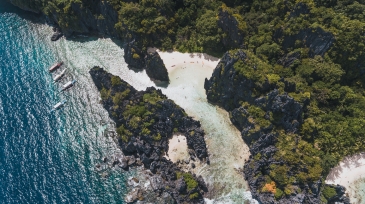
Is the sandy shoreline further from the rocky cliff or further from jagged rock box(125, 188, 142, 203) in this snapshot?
jagged rock box(125, 188, 142, 203)

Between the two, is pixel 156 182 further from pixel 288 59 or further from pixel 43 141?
pixel 288 59

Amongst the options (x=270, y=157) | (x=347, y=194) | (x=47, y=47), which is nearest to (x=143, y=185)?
(x=270, y=157)

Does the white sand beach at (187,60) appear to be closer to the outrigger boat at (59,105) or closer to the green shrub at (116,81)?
the green shrub at (116,81)

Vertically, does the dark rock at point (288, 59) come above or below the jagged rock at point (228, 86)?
above

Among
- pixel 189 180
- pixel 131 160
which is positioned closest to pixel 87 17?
pixel 131 160

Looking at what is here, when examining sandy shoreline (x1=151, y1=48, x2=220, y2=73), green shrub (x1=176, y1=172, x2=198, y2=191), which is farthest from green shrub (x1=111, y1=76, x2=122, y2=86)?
green shrub (x1=176, y1=172, x2=198, y2=191)

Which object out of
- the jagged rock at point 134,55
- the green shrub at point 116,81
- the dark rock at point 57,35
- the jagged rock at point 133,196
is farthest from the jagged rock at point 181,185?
the dark rock at point 57,35

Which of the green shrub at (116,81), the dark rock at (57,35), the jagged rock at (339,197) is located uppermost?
the jagged rock at (339,197)
